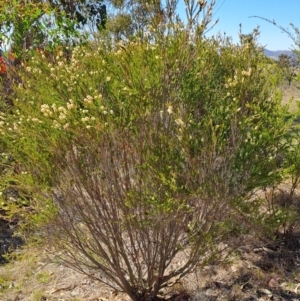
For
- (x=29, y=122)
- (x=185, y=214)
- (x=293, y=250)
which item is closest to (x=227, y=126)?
(x=185, y=214)

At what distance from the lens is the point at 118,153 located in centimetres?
306

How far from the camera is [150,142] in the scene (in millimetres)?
3014

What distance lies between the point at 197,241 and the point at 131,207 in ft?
2.01

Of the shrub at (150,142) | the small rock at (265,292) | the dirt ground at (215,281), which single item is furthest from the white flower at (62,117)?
the small rock at (265,292)

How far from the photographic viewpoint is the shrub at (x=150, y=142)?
295 cm

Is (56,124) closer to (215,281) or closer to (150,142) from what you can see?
(150,142)

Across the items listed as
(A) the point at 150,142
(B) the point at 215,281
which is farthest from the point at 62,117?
(B) the point at 215,281

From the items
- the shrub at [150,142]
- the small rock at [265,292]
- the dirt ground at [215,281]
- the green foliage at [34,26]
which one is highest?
the green foliage at [34,26]

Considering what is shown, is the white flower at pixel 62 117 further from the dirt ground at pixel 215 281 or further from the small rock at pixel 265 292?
the small rock at pixel 265 292

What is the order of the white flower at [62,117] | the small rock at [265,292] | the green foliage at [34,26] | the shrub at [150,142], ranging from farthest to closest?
the green foliage at [34,26] → the small rock at [265,292] → the shrub at [150,142] → the white flower at [62,117]

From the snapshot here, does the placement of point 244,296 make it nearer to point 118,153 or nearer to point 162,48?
point 118,153

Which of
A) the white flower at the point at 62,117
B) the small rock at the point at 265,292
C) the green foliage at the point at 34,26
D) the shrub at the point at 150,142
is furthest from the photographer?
the green foliage at the point at 34,26

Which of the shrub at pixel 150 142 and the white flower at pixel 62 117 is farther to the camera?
the shrub at pixel 150 142

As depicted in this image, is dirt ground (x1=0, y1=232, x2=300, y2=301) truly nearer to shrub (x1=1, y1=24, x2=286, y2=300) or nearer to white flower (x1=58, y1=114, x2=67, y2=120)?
shrub (x1=1, y1=24, x2=286, y2=300)
